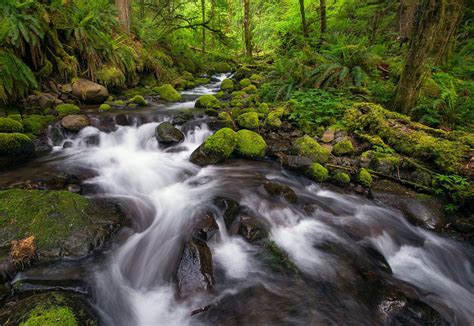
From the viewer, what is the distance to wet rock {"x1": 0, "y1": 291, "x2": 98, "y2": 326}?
201 centimetres

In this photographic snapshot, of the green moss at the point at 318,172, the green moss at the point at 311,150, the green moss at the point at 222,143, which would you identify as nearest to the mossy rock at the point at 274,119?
the green moss at the point at 311,150

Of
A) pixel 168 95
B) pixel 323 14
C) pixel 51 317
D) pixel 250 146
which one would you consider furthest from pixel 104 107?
pixel 323 14

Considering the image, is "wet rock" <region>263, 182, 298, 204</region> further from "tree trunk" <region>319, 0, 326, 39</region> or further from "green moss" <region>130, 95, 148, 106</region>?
"tree trunk" <region>319, 0, 326, 39</region>

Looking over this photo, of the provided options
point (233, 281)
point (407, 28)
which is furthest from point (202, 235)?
point (407, 28)

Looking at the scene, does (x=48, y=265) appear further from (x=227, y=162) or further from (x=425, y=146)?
(x=425, y=146)

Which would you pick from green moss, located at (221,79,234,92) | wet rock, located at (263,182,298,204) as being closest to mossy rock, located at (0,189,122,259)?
wet rock, located at (263,182,298,204)

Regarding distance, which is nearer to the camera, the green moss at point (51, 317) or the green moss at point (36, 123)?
the green moss at point (51, 317)

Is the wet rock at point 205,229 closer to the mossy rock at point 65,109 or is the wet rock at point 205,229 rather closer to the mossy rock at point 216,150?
the mossy rock at point 216,150

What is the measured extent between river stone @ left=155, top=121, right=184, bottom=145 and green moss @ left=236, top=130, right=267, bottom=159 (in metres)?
1.63

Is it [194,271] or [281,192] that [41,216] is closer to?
[194,271]

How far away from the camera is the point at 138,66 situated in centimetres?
1068

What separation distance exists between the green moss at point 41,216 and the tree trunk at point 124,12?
10.2 m

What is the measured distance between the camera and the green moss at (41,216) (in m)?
2.99

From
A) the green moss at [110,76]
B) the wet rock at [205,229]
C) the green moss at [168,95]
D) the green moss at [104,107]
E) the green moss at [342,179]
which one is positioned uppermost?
the green moss at [110,76]
